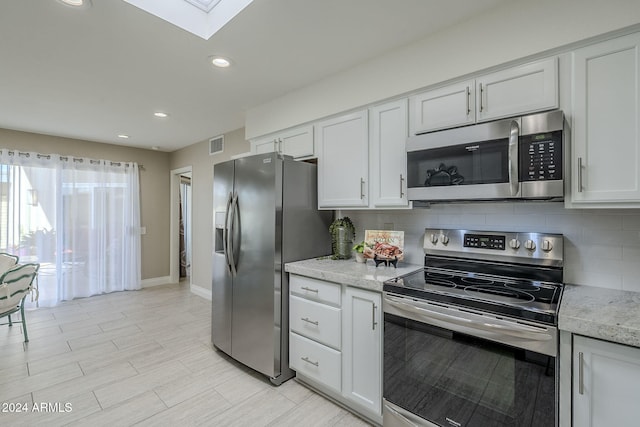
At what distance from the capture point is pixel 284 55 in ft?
7.27

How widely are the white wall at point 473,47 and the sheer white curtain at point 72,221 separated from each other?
13.3 feet

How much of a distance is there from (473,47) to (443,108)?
0.36 metres

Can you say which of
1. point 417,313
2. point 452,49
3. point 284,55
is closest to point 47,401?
point 417,313

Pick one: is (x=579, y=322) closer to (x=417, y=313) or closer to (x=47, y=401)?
(x=417, y=313)

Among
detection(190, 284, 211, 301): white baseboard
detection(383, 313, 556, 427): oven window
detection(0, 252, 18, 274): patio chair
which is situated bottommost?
detection(190, 284, 211, 301): white baseboard

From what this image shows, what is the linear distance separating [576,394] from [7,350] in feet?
14.7

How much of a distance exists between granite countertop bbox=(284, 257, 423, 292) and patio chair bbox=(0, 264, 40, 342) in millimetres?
2777

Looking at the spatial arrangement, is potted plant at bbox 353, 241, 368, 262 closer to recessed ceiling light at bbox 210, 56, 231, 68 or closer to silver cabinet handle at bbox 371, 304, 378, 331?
silver cabinet handle at bbox 371, 304, 378, 331

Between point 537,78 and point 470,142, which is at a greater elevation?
point 537,78

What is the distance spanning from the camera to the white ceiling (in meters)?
1.73

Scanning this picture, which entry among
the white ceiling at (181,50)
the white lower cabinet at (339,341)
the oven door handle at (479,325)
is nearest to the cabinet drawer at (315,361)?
the white lower cabinet at (339,341)

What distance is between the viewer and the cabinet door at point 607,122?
136cm

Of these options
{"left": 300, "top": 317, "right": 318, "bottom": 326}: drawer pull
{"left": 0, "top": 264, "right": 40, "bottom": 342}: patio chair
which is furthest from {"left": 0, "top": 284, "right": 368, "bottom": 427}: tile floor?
{"left": 300, "top": 317, "right": 318, "bottom": 326}: drawer pull

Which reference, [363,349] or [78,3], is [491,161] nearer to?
[363,349]
